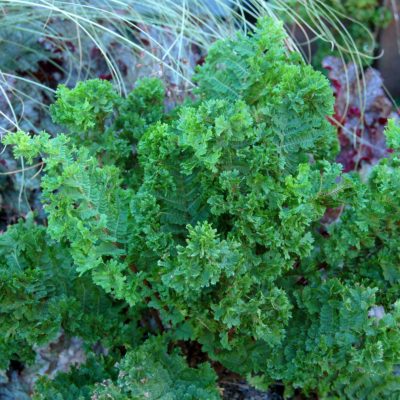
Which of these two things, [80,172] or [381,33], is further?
[381,33]

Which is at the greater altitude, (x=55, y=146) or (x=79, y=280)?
(x=55, y=146)

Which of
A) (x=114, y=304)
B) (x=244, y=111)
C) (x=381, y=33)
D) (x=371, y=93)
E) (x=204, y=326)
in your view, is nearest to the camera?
(x=244, y=111)

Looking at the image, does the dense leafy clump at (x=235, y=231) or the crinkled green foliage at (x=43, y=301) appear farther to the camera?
the crinkled green foliage at (x=43, y=301)

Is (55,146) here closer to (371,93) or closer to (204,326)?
(204,326)

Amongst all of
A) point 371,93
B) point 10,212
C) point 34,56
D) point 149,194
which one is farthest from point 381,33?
point 149,194

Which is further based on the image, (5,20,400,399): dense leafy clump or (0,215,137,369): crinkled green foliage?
(0,215,137,369): crinkled green foliage

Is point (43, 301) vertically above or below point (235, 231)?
below

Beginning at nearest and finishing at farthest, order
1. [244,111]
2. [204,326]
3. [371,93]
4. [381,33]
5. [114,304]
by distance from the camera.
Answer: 1. [244,111]
2. [204,326]
3. [114,304]
4. [371,93]
5. [381,33]

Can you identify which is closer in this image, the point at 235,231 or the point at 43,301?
the point at 235,231
